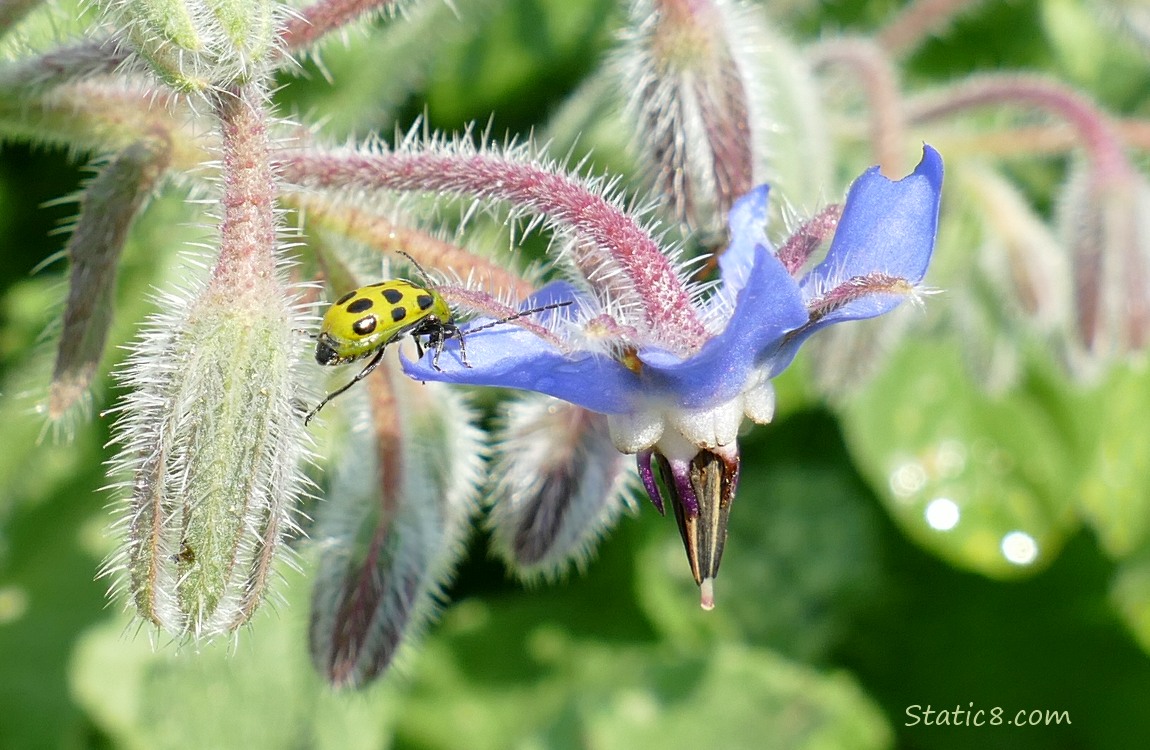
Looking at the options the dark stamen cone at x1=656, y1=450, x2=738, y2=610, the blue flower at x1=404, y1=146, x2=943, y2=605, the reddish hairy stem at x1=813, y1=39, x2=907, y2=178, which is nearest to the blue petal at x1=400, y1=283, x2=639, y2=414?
the blue flower at x1=404, y1=146, x2=943, y2=605

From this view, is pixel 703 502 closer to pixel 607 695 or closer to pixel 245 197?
pixel 245 197

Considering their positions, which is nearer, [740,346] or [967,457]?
[740,346]

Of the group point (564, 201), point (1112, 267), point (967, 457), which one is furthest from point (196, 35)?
point (967, 457)

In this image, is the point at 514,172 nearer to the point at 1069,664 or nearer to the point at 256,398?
the point at 256,398

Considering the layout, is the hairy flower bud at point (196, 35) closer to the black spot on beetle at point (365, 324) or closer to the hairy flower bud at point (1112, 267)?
the black spot on beetle at point (365, 324)

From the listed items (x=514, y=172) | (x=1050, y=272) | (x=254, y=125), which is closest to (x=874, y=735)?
(x=1050, y=272)

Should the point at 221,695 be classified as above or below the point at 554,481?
below
